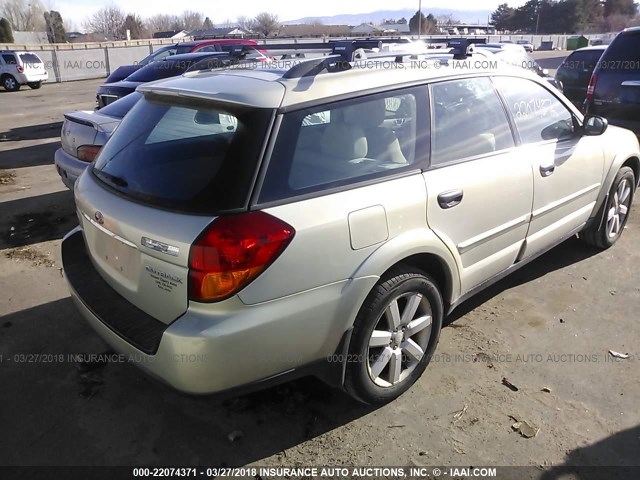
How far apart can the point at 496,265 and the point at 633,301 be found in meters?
1.34

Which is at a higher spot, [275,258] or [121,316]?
[275,258]

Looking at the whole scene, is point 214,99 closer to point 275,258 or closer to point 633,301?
point 275,258

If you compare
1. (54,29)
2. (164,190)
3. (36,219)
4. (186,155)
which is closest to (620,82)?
(186,155)

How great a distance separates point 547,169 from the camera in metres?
3.70

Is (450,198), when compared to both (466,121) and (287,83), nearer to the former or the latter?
(466,121)

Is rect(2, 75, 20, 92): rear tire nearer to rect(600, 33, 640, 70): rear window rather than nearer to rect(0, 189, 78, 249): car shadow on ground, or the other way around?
rect(0, 189, 78, 249): car shadow on ground

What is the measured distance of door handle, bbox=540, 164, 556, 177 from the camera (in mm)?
3649

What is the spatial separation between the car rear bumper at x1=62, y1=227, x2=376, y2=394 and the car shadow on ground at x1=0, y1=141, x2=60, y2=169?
719 cm

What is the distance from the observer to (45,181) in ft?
24.5

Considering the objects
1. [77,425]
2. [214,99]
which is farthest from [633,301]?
[77,425]

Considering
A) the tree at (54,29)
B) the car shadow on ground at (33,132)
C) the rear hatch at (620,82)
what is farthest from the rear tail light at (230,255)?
the tree at (54,29)

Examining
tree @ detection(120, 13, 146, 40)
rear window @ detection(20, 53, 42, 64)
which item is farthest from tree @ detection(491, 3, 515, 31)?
rear window @ detection(20, 53, 42, 64)

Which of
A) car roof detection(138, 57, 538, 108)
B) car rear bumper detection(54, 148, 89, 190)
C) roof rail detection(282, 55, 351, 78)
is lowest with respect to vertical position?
car rear bumper detection(54, 148, 89, 190)

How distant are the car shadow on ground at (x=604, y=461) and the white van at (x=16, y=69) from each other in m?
24.8
